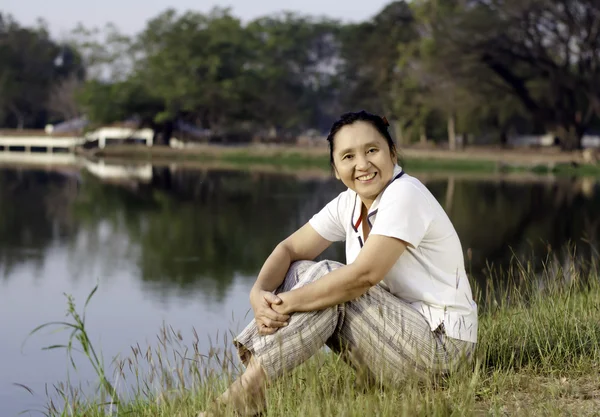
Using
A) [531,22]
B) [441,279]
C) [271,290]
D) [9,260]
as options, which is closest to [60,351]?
[271,290]

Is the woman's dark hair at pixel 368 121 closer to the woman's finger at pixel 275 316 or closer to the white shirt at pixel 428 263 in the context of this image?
the white shirt at pixel 428 263

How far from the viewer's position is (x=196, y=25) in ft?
160

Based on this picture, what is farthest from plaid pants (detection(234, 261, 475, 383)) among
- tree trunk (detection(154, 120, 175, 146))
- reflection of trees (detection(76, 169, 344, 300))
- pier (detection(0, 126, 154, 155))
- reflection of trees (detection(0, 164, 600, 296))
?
pier (detection(0, 126, 154, 155))

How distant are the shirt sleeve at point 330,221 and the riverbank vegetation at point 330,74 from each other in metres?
31.8

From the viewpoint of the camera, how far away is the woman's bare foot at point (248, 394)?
9.44 ft

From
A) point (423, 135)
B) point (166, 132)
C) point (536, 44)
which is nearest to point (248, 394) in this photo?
point (536, 44)

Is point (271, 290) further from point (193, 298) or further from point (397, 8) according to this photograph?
point (397, 8)

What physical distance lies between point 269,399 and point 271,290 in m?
0.44

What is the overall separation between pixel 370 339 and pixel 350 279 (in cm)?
25

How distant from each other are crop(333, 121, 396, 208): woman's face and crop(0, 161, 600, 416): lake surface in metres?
0.83

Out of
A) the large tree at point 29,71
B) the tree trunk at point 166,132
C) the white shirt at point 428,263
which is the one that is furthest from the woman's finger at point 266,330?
the large tree at point 29,71

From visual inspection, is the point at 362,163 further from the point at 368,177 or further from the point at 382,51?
the point at 382,51

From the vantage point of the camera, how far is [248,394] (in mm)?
2893

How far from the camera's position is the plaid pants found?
115 inches
